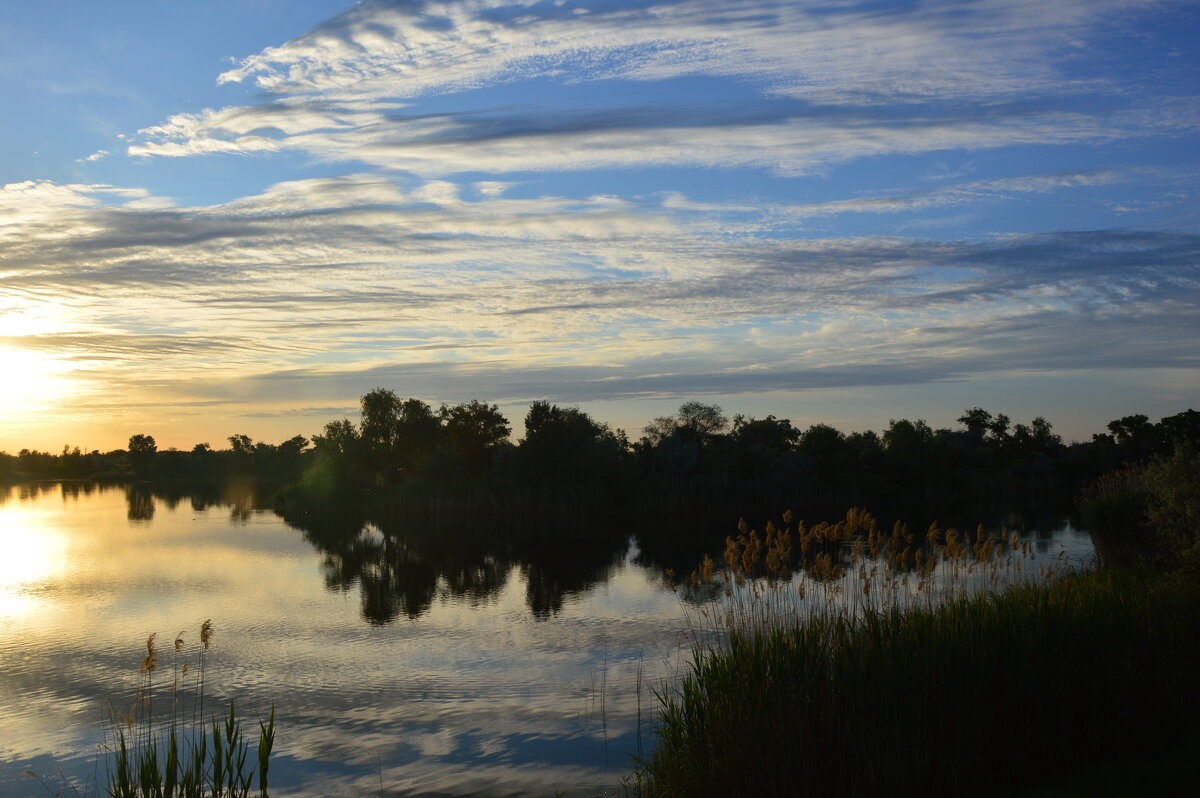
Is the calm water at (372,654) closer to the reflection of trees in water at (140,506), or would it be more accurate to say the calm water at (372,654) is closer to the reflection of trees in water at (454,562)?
the reflection of trees in water at (454,562)

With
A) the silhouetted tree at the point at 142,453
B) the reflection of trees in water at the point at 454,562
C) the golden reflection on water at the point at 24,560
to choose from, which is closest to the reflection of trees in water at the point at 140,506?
the golden reflection on water at the point at 24,560

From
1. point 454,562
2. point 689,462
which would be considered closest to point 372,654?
point 454,562

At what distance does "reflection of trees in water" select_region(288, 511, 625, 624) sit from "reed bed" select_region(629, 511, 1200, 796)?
12626mm

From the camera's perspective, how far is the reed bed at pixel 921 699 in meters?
7.61

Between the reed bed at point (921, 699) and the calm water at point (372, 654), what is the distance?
2.37 meters

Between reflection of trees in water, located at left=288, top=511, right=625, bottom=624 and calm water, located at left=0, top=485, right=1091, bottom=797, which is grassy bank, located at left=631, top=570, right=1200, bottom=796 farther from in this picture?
reflection of trees in water, located at left=288, top=511, right=625, bottom=624

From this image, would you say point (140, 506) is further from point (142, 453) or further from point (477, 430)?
point (142, 453)

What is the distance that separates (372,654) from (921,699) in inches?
440

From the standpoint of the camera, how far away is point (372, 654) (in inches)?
651

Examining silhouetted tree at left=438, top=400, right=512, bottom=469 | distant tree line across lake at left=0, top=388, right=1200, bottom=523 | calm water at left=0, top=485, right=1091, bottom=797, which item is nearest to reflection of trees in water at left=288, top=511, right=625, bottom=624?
calm water at left=0, top=485, right=1091, bottom=797

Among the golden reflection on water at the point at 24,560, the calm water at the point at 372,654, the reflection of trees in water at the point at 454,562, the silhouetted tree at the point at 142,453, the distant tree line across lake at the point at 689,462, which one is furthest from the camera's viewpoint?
the silhouetted tree at the point at 142,453

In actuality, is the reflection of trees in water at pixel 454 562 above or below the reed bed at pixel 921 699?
below

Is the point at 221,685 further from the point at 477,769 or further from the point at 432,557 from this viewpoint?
the point at 432,557

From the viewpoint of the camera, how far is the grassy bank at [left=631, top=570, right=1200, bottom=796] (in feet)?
25.0
